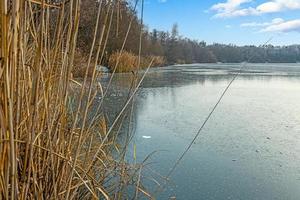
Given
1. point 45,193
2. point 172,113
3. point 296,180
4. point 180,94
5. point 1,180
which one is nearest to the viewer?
point 1,180

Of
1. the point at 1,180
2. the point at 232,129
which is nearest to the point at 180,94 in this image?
the point at 232,129

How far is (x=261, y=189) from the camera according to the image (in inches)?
72.1

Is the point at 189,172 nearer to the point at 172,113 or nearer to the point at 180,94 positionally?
the point at 172,113

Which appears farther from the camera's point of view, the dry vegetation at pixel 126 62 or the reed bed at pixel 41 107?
the dry vegetation at pixel 126 62

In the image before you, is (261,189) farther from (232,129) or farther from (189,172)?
(232,129)

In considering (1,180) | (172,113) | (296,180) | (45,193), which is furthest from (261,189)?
(172,113)

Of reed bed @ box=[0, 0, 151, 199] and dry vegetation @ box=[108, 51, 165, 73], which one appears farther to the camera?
dry vegetation @ box=[108, 51, 165, 73]

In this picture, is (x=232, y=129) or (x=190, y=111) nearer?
(x=232, y=129)

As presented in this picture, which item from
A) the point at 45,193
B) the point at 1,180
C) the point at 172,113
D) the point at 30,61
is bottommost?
the point at 172,113

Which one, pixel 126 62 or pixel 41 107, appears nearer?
Result: pixel 41 107

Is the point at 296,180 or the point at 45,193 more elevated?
the point at 45,193

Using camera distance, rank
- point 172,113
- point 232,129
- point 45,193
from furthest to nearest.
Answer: point 172,113 < point 232,129 < point 45,193

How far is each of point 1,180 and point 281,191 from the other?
1.53 metres

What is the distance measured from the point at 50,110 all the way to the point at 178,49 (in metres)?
28.7
